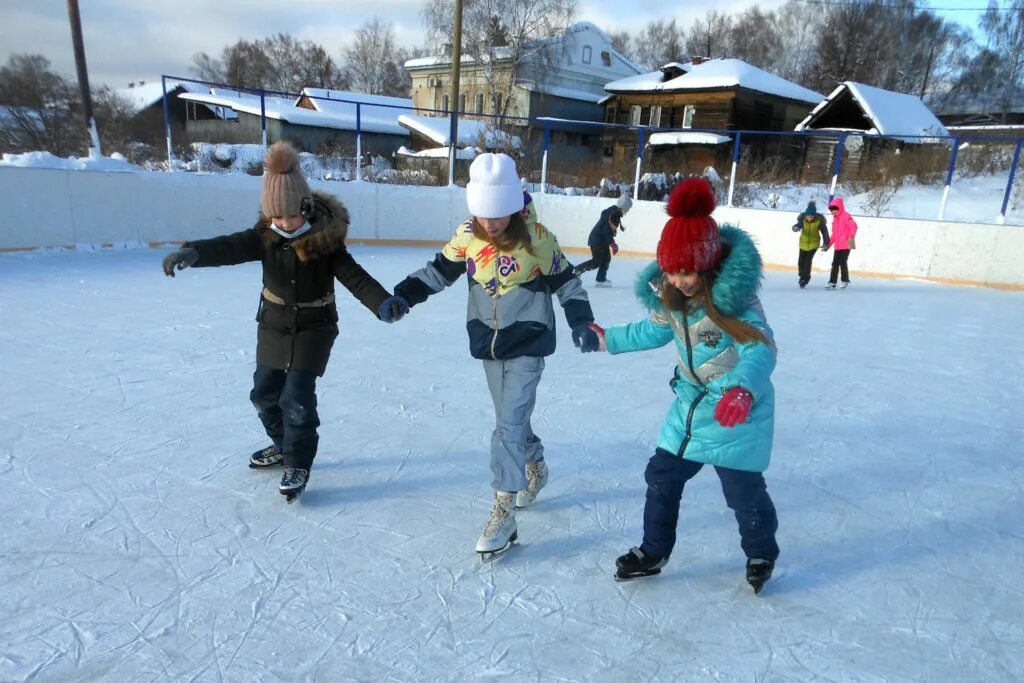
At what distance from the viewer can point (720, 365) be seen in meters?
1.64

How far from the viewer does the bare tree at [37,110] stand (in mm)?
15008

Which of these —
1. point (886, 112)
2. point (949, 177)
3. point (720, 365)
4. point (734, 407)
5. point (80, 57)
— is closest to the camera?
point (734, 407)

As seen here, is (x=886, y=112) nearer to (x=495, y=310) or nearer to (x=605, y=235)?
(x=605, y=235)

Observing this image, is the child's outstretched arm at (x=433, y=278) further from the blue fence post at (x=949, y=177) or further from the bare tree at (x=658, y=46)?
the bare tree at (x=658, y=46)

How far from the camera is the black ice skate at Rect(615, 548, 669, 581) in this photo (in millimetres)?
1895

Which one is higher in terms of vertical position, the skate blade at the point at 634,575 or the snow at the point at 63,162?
the snow at the point at 63,162

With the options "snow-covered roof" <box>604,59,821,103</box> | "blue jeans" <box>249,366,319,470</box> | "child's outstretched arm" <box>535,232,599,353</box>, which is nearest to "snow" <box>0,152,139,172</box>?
"blue jeans" <box>249,366,319,470</box>

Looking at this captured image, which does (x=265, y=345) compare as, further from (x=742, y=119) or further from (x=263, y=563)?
(x=742, y=119)

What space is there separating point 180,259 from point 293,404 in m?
0.59

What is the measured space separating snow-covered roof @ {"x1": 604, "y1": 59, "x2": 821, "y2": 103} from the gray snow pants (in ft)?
76.4

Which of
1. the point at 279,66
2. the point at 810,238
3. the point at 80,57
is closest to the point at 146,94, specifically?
the point at 279,66

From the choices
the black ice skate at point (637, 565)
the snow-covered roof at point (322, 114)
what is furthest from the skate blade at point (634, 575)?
the snow-covered roof at point (322, 114)

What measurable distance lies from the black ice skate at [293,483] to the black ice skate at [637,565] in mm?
1119

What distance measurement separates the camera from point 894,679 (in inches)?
62.3
